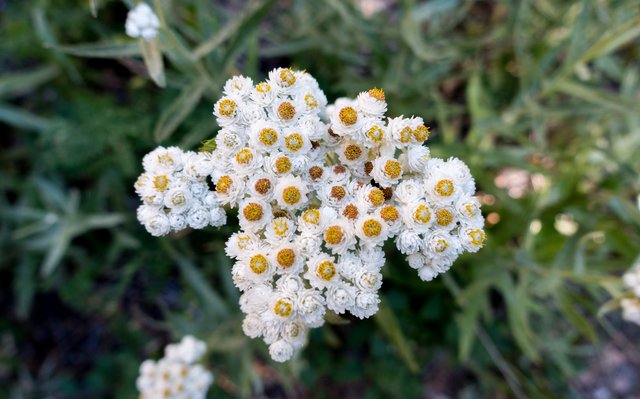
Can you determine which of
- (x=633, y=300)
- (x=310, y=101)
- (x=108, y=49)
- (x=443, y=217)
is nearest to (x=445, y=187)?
(x=443, y=217)

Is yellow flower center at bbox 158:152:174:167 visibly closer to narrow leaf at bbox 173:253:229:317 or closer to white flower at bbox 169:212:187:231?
white flower at bbox 169:212:187:231

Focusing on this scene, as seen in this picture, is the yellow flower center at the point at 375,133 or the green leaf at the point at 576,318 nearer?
the yellow flower center at the point at 375,133

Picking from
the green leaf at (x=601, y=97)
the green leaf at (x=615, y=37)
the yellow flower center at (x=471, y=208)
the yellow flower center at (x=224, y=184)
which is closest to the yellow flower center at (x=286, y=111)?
the yellow flower center at (x=224, y=184)

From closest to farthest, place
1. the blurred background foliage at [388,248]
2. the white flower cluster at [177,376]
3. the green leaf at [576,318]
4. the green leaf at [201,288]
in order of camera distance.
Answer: the white flower cluster at [177,376]
the green leaf at [576,318]
the blurred background foliage at [388,248]
the green leaf at [201,288]

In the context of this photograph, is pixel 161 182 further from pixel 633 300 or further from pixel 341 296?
pixel 633 300

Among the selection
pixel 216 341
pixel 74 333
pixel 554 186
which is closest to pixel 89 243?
pixel 74 333

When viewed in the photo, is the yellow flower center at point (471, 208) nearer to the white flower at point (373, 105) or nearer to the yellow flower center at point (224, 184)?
the white flower at point (373, 105)

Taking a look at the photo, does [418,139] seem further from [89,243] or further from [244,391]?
[89,243]
